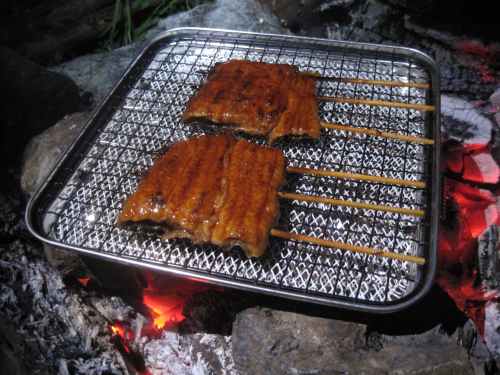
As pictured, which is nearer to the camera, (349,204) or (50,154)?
(349,204)

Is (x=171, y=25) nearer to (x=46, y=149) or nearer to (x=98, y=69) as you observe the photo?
(x=98, y=69)

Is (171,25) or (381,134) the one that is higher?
(381,134)

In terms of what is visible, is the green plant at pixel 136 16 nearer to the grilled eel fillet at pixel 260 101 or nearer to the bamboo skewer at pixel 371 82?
the grilled eel fillet at pixel 260 101

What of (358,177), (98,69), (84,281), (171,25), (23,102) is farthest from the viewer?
(171,25)

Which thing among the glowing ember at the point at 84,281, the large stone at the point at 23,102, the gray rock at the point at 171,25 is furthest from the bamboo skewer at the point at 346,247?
the gray rock at the point at 171,25

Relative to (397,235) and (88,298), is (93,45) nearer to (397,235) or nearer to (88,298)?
(88,298)

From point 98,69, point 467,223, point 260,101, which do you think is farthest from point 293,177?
point 98,69
